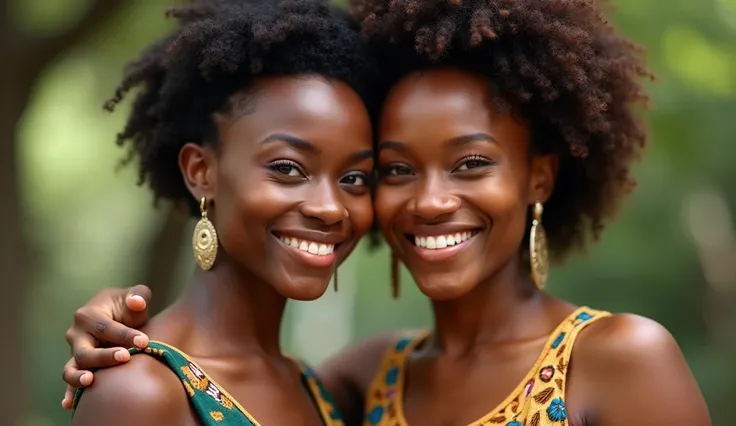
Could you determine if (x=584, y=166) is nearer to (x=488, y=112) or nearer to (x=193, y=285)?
(x=488, y=112)

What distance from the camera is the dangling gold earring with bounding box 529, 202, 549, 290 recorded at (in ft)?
12.0

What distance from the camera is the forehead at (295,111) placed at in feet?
11.1

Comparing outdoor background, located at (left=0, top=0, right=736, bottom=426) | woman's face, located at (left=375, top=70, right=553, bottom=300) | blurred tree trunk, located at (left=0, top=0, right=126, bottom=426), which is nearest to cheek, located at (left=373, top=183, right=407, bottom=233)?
woman's face, located at (left=375, top=70, right=553, bottom=300)

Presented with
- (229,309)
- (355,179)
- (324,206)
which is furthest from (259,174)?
(229,309)

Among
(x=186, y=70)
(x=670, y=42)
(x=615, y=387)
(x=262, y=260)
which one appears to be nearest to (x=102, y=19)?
(x=186, y=70)

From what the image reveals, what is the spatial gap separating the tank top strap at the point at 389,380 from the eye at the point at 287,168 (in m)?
0.96

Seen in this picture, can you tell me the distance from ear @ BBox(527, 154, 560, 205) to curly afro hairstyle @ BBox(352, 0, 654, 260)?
3cm

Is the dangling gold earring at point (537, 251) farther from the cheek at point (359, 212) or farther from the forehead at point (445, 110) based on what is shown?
the cheek at point (359, 212)

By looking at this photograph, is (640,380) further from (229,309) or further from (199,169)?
(199,169)

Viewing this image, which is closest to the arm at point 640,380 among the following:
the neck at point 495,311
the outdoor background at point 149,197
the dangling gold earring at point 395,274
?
the neck at point 495,311

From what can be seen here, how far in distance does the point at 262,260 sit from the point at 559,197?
1.26 meters

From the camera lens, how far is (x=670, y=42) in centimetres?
709

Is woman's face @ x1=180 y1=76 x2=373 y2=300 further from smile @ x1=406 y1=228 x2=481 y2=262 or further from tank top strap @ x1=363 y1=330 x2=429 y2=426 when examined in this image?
tank top strap @ x1=363 y1=330 x2=429 y2=426

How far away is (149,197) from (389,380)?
5.04 m
